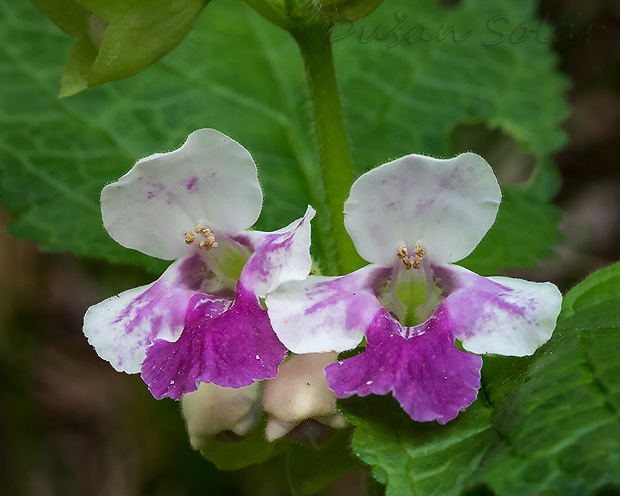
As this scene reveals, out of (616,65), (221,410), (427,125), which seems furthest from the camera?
(616,65)

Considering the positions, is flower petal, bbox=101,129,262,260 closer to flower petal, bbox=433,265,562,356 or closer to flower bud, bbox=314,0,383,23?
flower bud, bbox=314,0,383,23

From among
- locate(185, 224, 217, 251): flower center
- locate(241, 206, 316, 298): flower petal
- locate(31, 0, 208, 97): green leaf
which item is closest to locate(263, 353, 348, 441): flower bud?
locate(241, 206, 316, 298): flower petal

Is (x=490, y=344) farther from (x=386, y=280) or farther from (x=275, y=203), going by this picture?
(x=275, y=203)

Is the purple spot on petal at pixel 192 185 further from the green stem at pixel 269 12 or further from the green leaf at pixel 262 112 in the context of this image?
the green leaf at pixel 262 112

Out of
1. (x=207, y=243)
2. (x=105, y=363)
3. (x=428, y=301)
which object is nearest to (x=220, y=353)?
(x=207, y=243)

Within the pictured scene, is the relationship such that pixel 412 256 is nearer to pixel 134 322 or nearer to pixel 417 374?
pixel 417 374

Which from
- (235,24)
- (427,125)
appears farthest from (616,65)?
(235,24)
